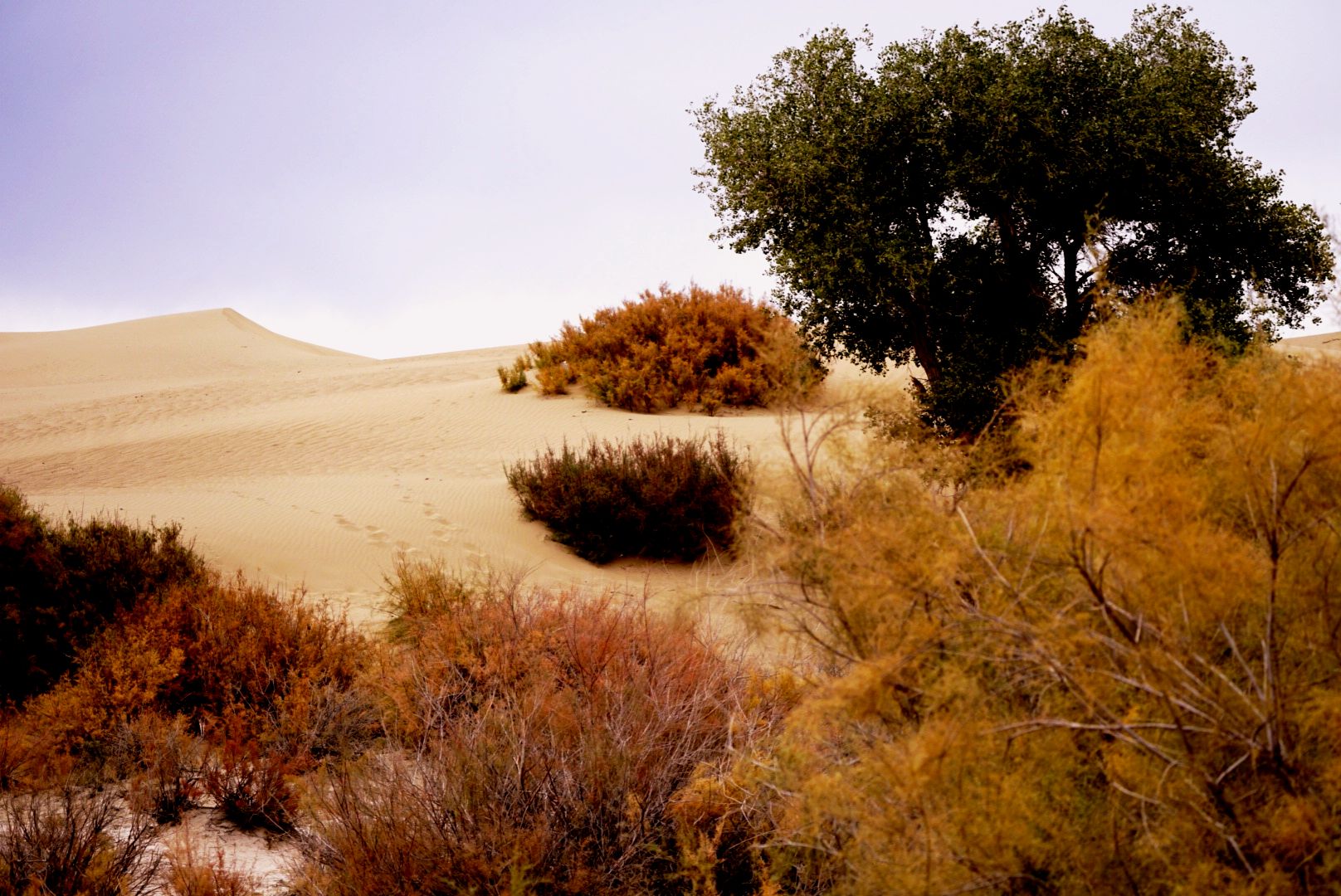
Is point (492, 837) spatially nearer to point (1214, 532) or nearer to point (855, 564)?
point (855, 564)

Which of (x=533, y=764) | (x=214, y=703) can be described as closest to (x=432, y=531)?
(x=214, y=703)

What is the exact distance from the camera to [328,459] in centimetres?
1583

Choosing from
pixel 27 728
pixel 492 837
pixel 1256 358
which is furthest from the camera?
pixel 27 728

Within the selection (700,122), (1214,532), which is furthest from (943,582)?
(700,122)

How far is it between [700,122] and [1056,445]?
1278 cm

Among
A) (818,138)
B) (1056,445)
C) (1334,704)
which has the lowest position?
(1334,704)

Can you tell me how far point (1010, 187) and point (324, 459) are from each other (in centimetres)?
1130

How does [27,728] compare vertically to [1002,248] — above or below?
below

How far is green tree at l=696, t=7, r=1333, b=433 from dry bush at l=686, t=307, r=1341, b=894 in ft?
31.8

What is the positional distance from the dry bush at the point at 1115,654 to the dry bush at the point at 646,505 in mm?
7018

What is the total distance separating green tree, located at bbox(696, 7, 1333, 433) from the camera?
11.7 metres

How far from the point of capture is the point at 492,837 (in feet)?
11.8

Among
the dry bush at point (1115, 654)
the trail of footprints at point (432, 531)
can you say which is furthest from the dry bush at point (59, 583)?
the dry bush at point (1115, 654)

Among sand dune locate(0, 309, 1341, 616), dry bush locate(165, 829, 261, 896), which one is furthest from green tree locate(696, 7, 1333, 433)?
dry bush locate(165, 829, 261, 896)
